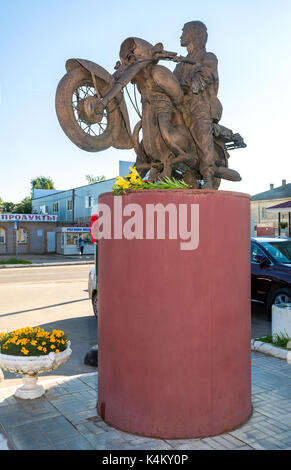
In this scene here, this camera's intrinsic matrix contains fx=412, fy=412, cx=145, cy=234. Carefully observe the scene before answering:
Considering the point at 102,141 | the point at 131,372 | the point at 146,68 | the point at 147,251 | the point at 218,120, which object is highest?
the point at 146,68

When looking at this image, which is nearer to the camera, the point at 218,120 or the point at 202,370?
the point at 202,370

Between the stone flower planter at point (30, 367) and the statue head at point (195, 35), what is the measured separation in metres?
4.37

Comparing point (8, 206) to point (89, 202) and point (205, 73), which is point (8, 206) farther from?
point (205, 73)

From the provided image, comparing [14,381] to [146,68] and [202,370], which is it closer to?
[202,370]

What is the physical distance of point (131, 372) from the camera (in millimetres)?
3965

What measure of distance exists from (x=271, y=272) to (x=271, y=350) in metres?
2.99

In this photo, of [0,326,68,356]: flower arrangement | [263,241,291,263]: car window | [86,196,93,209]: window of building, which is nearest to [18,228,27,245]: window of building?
[86,196,93,209]: window of building

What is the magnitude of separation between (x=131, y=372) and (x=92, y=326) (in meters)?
5.80

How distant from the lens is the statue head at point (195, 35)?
17.9ft

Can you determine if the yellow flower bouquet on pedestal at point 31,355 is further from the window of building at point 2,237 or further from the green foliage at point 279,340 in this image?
the window of building at point 2,237

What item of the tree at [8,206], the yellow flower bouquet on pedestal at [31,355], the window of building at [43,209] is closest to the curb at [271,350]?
the yellow flower bouquet on pedestal at [31,355]

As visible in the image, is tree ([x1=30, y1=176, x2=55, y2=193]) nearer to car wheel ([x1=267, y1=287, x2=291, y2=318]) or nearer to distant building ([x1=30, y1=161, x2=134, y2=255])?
distant building ([x1=30, y1=161, x2=134, y2=255])

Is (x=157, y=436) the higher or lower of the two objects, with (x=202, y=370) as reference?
lower
